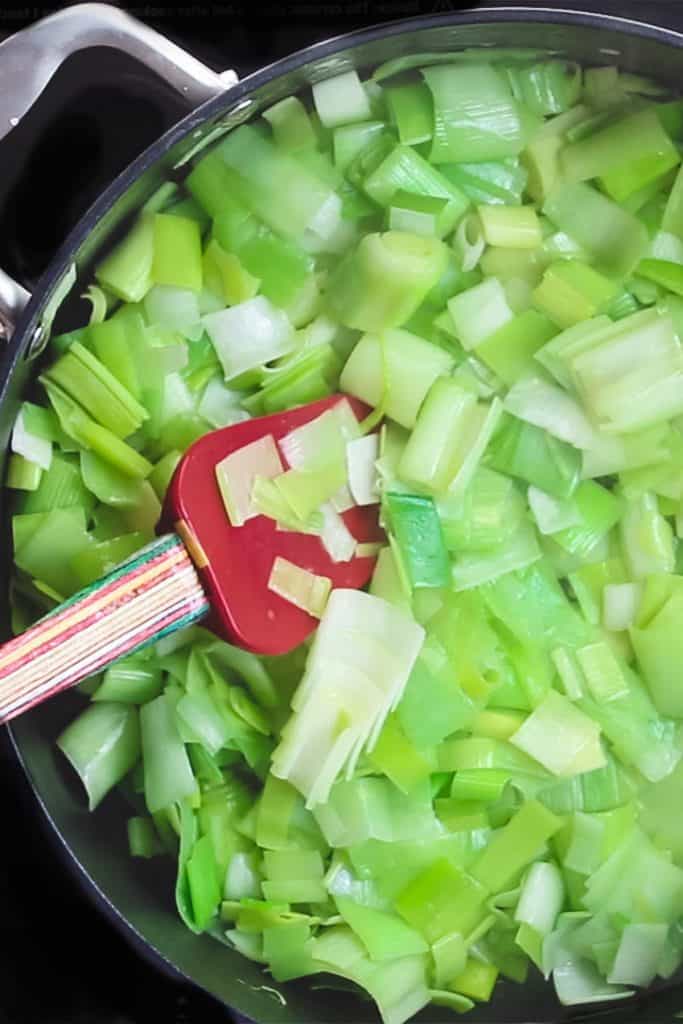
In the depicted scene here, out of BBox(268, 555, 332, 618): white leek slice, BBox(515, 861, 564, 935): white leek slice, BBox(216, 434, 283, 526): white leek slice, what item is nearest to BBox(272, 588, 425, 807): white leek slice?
BBox(268, 555, 332, 618): white leek slice

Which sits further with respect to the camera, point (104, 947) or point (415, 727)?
point (104, 947)

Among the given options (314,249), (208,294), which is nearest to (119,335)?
(208,294)

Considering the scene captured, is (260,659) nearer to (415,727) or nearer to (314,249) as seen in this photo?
(415,727)

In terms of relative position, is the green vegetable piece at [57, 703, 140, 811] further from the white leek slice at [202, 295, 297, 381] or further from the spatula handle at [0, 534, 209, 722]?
the white leek slice at [202, 295, 297, 381]

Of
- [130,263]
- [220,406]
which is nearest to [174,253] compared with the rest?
[130,263]

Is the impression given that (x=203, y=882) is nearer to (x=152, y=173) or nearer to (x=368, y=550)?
(x=368, y=550)
